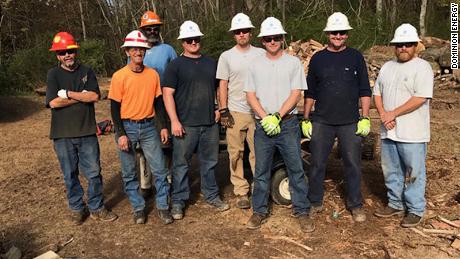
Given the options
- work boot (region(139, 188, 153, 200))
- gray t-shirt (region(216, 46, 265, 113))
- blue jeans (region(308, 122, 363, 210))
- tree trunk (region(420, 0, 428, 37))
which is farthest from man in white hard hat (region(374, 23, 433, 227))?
tree trunk (region(420, 0, 428, 37))

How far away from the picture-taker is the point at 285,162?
465 cm

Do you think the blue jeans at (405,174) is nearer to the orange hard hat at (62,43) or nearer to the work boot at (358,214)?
the work boot at (358,214)

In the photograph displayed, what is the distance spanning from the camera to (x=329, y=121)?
4594 millimetres

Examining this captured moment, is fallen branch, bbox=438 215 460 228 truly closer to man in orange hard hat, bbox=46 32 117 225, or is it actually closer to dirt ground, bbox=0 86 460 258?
dirt ground, bbox=0 86 460 258

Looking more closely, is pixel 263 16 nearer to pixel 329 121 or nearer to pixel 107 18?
pixel 107 18

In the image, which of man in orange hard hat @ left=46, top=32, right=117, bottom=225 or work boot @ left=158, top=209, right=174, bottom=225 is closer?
man in orange hard hat @ left=46, top=32, right=117, bottom=225

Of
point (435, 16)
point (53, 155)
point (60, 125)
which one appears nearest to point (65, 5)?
point (53, 155)

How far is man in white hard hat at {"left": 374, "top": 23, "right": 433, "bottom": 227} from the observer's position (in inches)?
171

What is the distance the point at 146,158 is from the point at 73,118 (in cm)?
87

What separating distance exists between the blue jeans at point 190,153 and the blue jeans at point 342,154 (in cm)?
112

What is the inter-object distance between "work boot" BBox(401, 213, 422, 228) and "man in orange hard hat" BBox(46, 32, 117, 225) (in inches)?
131

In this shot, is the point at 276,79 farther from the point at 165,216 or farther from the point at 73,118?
the point at 73,118

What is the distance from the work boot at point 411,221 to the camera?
461cm

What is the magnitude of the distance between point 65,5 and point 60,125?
2150 cm
